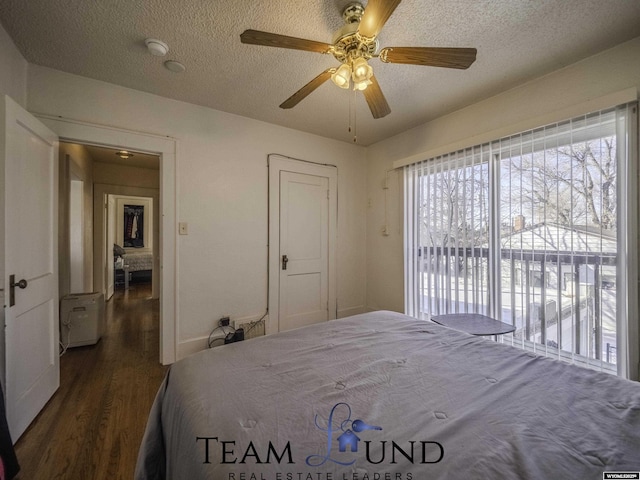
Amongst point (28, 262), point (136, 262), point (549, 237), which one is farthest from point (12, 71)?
point (136, 262)

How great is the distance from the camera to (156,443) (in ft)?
3.73

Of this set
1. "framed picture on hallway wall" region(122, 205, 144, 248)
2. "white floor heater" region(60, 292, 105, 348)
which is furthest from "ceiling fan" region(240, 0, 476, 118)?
"framed picture on hallway wall" region(122, 205, 144, 248)

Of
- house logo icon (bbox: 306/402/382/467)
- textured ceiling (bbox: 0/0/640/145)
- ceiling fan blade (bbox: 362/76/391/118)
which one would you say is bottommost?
house logo icon (bbox: 306/402/382/467)

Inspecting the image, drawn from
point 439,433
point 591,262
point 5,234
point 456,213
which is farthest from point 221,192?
point 591,262

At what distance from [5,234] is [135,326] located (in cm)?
260

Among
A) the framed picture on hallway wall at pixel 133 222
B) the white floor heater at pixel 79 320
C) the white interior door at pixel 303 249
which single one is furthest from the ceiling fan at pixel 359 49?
the framed picture on hallway wall at pixel 133 222

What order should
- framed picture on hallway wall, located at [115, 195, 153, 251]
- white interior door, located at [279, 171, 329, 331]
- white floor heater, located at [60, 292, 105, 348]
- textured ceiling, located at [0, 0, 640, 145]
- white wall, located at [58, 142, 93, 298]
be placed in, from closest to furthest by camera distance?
textured ceiling, located at [0, 0, 640, 145] < white floor heater, located at [60, 292, 105, 348] < white wall, located at [58, 142, 93, 298] < white interior door, located at [279, 171, 329, 331] < framed picture on hallway wall, located at [115, 195, 153, 251]

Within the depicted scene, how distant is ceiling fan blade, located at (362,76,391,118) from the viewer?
1.71m

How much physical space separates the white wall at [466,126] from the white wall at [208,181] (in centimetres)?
113

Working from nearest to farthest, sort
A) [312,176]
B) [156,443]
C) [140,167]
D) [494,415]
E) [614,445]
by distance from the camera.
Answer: [614,445]
[494,415]
[156,443]
[312,176]
[140,167]

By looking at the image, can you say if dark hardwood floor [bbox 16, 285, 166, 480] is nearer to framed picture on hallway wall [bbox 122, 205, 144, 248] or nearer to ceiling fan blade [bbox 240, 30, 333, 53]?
ceiling fan blade [bbox 240, 30, 333, 53]

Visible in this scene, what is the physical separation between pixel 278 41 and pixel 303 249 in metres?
2.36

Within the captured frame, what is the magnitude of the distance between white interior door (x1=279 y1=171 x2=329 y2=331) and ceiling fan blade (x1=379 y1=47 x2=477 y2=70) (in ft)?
6.52

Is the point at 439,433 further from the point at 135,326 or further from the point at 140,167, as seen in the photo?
the point at 140,167
